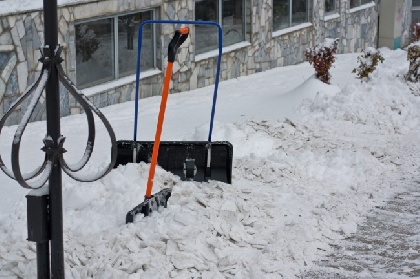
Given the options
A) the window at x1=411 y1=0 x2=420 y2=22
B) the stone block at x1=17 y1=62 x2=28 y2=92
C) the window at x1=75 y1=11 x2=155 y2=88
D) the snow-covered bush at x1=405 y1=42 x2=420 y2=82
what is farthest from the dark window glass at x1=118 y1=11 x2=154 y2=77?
the window at x1=411 y1=0 x2=420 y2=22

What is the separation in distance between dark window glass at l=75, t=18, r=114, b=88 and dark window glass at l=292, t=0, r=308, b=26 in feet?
23.1

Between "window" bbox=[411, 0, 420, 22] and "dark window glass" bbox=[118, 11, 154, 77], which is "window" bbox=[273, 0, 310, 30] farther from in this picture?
"window" bbox=[411, 0, 420, 22]

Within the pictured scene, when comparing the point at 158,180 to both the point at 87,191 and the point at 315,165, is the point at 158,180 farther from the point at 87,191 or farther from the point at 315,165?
the point at 315,165

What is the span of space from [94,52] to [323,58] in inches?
147

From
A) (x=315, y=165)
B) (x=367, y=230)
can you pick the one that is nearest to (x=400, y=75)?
(x=315, y=165)

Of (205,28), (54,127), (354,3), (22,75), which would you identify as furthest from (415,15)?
(54,127)

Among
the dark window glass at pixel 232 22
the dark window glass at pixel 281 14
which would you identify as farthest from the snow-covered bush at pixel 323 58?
the dark window glass at pixel 281 14

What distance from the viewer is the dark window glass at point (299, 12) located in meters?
18.3

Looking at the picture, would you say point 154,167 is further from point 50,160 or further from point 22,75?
point 22,75

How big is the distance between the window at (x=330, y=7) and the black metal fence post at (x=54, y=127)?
16.1 m

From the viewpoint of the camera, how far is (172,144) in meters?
7.25

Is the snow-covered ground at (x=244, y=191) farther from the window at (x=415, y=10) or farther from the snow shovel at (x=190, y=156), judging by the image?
the window at (x=415, y=10)

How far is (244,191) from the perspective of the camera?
24.0 feet

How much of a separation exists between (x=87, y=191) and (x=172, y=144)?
1.07 m
